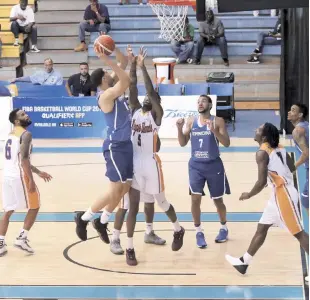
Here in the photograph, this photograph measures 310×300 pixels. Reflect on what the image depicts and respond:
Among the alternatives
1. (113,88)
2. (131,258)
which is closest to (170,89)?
(131,258)

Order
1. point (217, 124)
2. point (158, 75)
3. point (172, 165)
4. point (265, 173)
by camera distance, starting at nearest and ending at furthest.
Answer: point (265, 173) → point (217, 124) → point (172, 165) → point (158, 75)

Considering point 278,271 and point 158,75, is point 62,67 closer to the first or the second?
point 158,75

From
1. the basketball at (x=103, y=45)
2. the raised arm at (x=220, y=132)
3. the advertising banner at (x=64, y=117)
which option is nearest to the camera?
the basketball at (x=103, y=45)

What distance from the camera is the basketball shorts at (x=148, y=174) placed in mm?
8984

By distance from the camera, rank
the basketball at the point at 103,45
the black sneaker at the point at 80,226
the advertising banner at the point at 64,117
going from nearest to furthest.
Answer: the basketball at the point at 103,45 → the black sneaker at the point at 80,226 → the advertising banner at the point at 64,117

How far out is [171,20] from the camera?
71.4 feet

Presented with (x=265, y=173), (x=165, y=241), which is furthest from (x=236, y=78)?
(x=265, y=173)

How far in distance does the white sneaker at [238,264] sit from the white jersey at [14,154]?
238 centimetres

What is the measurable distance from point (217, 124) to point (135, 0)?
16.5 m

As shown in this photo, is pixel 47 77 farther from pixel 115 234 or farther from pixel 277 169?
pixel 277 169

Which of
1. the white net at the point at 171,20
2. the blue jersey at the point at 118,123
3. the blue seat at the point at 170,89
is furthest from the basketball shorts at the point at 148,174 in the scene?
the white net at the point at 171,20

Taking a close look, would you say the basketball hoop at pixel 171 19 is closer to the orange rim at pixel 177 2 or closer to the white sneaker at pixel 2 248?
the orange rim at pixel 177 2

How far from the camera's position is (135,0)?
25141 mm

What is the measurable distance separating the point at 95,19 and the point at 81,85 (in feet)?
16.1
